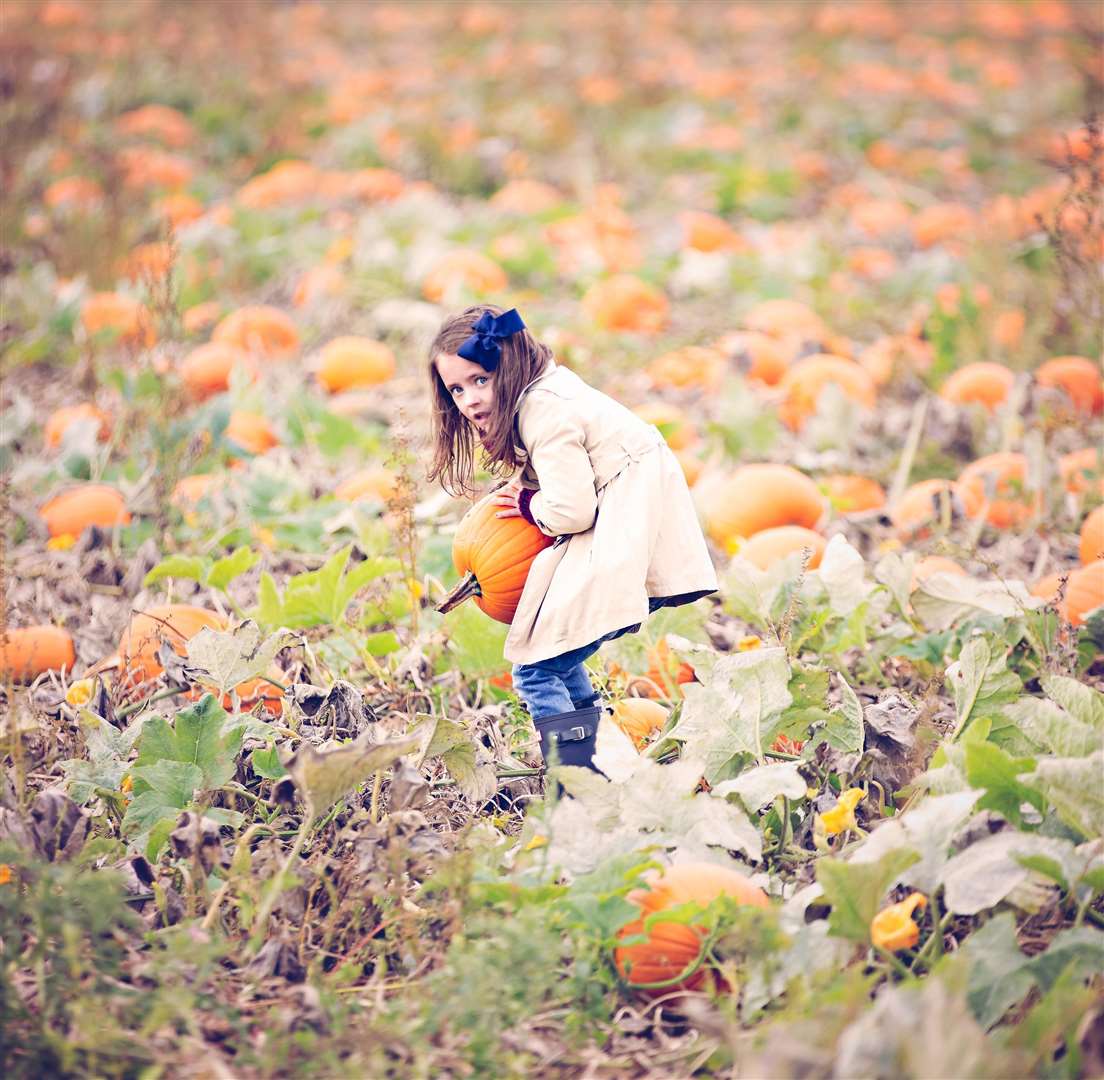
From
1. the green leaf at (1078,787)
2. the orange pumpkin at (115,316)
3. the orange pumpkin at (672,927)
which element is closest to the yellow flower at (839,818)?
the orange pumpkin at (672,927)

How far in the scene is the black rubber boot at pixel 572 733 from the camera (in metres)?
2.62

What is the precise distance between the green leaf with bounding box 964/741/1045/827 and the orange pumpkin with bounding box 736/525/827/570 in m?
1.27

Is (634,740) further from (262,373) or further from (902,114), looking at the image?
(902,114)

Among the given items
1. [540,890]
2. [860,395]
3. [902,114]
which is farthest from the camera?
[902,114]

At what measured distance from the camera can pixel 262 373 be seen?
5023mm

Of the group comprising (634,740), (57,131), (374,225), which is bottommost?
(634,740)

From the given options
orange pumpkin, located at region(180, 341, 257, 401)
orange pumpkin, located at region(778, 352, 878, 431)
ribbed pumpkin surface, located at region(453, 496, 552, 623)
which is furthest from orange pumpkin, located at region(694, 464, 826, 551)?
orange pumpkin, located at region(180, 341, 257, 401)

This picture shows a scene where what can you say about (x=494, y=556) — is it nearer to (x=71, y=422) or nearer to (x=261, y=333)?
(x=71, y=422)

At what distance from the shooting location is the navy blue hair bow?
2.53m

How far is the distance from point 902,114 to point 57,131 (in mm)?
5493

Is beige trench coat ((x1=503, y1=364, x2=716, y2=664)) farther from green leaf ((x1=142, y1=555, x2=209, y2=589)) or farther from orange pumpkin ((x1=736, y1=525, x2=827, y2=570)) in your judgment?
green leaf ((x1=142, y1=555, x2=209, y2=589))

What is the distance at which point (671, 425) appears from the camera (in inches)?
155

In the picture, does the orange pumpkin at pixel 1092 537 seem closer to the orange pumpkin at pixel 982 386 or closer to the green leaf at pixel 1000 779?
the orange pumpkin at pixel 982 386

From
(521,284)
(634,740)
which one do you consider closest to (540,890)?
(634,740)
